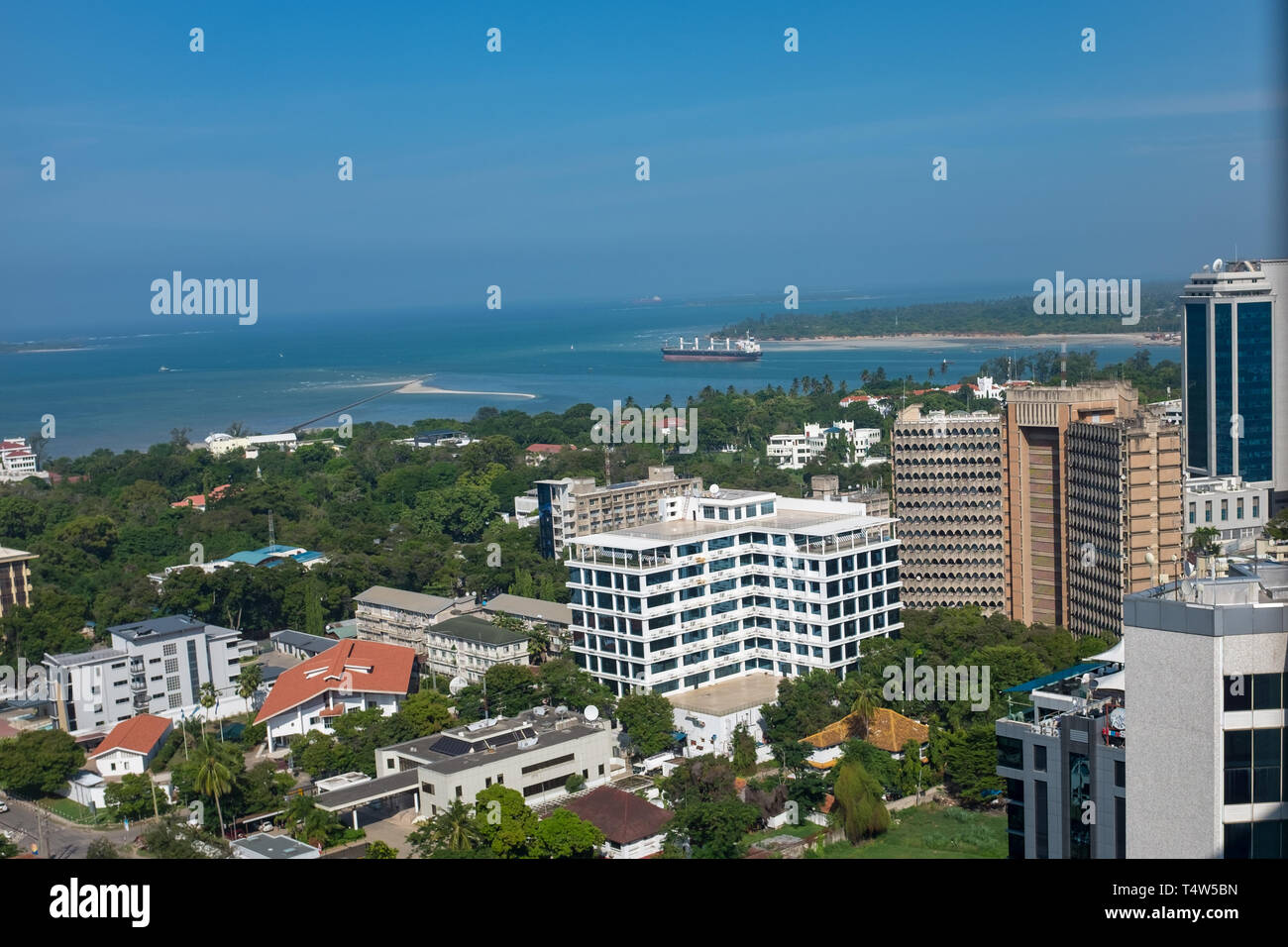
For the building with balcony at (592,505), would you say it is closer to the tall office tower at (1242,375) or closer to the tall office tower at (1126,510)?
the tall office tower at (1126,510)

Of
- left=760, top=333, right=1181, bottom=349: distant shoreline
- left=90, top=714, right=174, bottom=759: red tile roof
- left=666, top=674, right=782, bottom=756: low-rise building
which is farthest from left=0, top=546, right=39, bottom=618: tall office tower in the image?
left=760, top=333, right=1181, bottom=349: distant shoreline

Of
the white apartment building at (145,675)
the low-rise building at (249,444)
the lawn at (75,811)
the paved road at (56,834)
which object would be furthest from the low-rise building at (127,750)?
the low-rise building at (249,444)

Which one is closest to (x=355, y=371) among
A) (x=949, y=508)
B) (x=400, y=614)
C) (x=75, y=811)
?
(x=400, y=614)

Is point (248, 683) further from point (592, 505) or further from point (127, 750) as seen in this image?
point (592, 505)

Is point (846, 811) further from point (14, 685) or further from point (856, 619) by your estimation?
point (14, 685)
